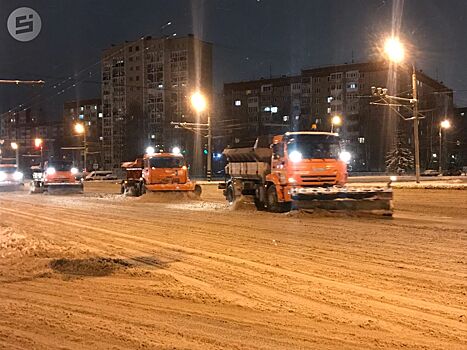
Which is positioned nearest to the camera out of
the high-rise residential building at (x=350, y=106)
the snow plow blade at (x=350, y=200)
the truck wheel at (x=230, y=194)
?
the snow plow blade at (x=350, y=200)

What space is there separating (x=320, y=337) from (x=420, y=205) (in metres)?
20.2

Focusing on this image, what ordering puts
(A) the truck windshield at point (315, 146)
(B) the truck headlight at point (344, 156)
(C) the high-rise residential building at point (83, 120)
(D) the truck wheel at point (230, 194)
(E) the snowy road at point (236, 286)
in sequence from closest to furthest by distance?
(E) the snowy road at point (236, 286)
(A) the truck windshield at point (315, 146)
(B) the truck headlight at point (344, 156)
(D) the truck wheel at point (230, 194)
(C) the high-rise residential building at point (83, 120)

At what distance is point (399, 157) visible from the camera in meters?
84.2

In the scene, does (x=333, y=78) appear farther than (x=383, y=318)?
Yes

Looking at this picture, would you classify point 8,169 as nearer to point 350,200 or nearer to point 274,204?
point 274,204

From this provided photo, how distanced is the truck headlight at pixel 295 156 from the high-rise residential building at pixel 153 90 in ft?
225

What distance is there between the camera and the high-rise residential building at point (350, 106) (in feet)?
301

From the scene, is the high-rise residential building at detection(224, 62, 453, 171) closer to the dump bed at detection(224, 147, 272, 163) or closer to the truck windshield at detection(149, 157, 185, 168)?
the truck windshield at detection(149, 157, 185, 168)

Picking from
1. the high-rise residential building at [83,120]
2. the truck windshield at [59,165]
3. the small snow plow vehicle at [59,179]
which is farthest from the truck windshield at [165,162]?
the high-rise residential building at [83,120]

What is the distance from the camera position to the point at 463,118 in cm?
11550

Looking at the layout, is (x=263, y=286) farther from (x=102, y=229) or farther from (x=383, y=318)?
(x=102, y=229)

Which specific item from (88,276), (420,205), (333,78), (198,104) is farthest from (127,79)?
(88,276)

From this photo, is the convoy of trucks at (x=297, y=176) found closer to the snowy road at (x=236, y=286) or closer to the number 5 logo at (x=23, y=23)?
the snowy road at (x=236, y=286)

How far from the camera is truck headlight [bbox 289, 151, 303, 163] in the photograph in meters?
21.0
